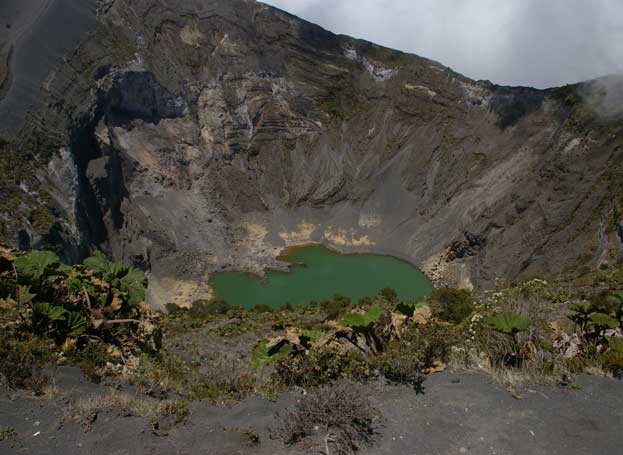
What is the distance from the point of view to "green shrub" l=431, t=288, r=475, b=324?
70.0 ft

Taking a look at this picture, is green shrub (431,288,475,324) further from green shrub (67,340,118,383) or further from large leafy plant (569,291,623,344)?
green shrub (67,340,118,383)

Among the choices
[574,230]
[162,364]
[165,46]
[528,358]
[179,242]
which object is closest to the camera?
[528,358]

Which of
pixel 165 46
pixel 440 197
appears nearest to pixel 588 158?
pixel 440 197

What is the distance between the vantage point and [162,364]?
12.3 metres

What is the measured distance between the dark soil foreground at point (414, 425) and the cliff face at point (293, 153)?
1078 inches

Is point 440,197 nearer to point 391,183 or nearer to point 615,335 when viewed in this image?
point 391,183

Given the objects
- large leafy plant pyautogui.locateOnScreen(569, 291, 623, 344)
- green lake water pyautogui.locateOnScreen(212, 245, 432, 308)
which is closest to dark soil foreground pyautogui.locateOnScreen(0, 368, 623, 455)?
large leafy plant pyautogui.locateOnScreen(569, 291, 623, 344)

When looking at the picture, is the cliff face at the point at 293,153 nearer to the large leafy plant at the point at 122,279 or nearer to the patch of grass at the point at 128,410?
the large leafy plant at the point at 122,279

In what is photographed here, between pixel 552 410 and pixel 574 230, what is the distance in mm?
32284

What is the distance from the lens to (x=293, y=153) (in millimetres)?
56688

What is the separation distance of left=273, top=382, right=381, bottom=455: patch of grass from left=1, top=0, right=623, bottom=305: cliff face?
28965mm

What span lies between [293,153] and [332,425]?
50072 millimetres

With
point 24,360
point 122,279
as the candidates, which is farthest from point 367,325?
point 122,279

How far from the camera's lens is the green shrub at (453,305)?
21344 millimetres
